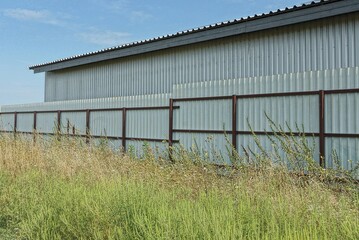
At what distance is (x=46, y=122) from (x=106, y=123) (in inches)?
195

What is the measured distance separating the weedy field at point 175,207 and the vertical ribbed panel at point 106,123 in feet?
20.7

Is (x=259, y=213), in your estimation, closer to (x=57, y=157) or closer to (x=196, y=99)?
(x=57, y=157)

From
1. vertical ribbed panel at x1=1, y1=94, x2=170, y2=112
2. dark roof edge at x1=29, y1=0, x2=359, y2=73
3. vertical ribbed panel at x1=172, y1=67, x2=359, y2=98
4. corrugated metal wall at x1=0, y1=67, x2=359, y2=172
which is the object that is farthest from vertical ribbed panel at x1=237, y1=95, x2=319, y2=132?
vertical ribbed panel at x1=1, y1=94, x2=170, y2=112

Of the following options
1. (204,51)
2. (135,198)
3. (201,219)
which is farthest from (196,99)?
(201,219)

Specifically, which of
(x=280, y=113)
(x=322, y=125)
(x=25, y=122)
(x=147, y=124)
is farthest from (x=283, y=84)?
(x=25, y=122)

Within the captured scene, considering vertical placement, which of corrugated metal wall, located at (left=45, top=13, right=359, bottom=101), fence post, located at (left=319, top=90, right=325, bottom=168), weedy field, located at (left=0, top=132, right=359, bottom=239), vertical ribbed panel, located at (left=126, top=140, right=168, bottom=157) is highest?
corrugated metal wall, located at (left=45, top=13, right=359, bottom=101)

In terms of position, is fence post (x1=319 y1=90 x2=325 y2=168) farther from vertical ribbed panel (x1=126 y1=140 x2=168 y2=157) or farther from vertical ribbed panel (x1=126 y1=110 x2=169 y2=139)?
vertical ribbed panel (x1=126 y1=110 x2=169 y2=139)

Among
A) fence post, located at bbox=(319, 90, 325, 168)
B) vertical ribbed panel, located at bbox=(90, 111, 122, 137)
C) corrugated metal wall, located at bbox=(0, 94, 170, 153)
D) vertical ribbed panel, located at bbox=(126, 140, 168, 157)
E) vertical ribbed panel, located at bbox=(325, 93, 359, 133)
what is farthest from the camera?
vertical ribbed panel, located at bbox=(90, 111, 122, 137)

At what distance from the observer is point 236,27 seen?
11.8 m

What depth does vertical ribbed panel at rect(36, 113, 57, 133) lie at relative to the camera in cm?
1683

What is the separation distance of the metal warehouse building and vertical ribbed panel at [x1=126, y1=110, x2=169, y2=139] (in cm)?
3

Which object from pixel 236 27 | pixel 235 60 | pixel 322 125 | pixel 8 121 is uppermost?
pixel 236 27

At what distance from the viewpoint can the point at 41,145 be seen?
33.7ft

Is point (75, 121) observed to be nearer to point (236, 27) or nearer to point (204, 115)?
point (204, 115)
